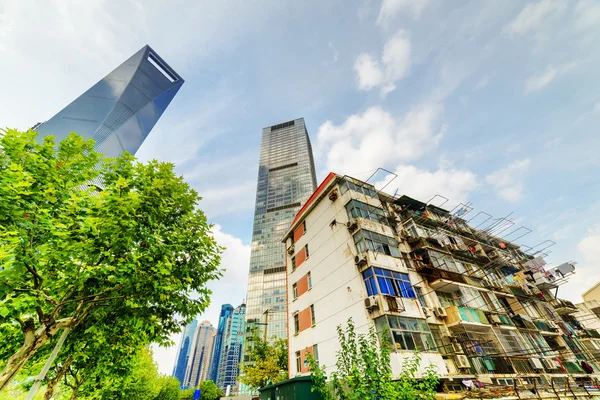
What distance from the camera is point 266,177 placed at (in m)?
134

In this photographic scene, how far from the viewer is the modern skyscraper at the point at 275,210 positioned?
282 feet

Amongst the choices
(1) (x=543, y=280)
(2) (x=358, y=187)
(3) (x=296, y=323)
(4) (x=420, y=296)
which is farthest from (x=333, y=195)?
(1) (x=543, y=280)

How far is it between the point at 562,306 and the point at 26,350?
4602 centimetres

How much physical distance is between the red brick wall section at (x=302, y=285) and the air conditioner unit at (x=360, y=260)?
6.26 m

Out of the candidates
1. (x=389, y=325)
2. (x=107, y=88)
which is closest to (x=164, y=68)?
(x=107, y=88)

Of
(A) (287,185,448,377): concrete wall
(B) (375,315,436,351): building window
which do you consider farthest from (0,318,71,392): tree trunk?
(A) (287,185,448,377): concrete wall

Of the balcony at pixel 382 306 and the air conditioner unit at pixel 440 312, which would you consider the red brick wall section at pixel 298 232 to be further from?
the air conditioner unit at pixel 440 312

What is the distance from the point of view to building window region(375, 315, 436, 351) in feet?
46.0

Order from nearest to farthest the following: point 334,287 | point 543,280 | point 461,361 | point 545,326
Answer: point 461,361
point 334,287
point 545,326
point 543,280

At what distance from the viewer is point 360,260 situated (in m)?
17.0

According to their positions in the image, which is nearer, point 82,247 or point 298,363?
point 82,247

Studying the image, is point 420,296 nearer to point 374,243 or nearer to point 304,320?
point 374,243

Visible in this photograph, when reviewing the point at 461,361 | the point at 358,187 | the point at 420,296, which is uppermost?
the point at 358,187

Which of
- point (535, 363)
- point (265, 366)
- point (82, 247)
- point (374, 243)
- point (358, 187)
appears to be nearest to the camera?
point (82, 247)
